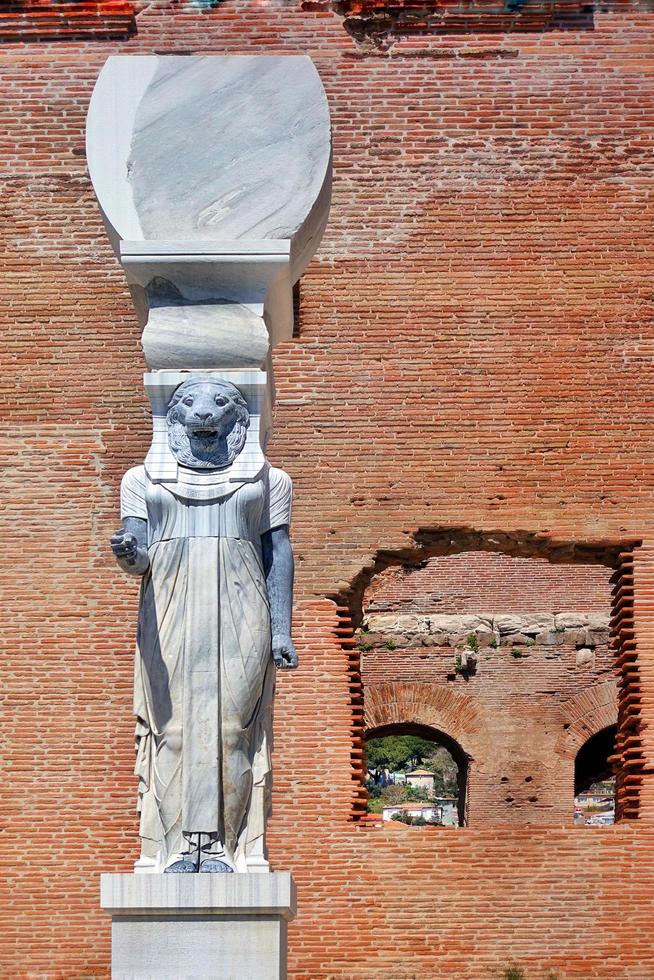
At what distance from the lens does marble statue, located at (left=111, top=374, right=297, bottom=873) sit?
5.50 m

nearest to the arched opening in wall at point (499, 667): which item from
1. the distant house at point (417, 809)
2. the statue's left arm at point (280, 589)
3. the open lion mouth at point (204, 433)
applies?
the statue's left arm at point (280, 589)

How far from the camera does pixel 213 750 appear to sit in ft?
18.1

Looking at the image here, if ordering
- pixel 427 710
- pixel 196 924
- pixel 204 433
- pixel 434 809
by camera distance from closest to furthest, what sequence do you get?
pixel 196 924 → pixel 204 433 → pixel 427 710 → pixel 434 809

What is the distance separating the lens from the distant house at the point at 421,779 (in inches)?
1463

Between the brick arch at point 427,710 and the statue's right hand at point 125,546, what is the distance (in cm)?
1275

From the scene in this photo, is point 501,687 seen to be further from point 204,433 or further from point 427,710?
point 204,433

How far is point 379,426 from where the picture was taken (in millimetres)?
12305

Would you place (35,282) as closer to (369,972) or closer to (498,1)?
(498,1)

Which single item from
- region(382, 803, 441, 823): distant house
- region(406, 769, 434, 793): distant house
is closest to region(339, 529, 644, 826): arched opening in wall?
region(382, 803, 441, 823): distant house

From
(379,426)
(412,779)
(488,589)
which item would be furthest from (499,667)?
(412,779)

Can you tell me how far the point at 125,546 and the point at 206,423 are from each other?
1.56 feet

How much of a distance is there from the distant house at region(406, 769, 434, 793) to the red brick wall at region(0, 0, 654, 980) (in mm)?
24922

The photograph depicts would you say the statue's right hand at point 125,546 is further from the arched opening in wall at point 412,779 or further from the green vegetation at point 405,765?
the green vegetation at point 405,765

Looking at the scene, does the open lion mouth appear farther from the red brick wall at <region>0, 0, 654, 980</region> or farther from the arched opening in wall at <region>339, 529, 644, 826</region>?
the arched opening in wall at <region>339, 529, 644, 826</region>
